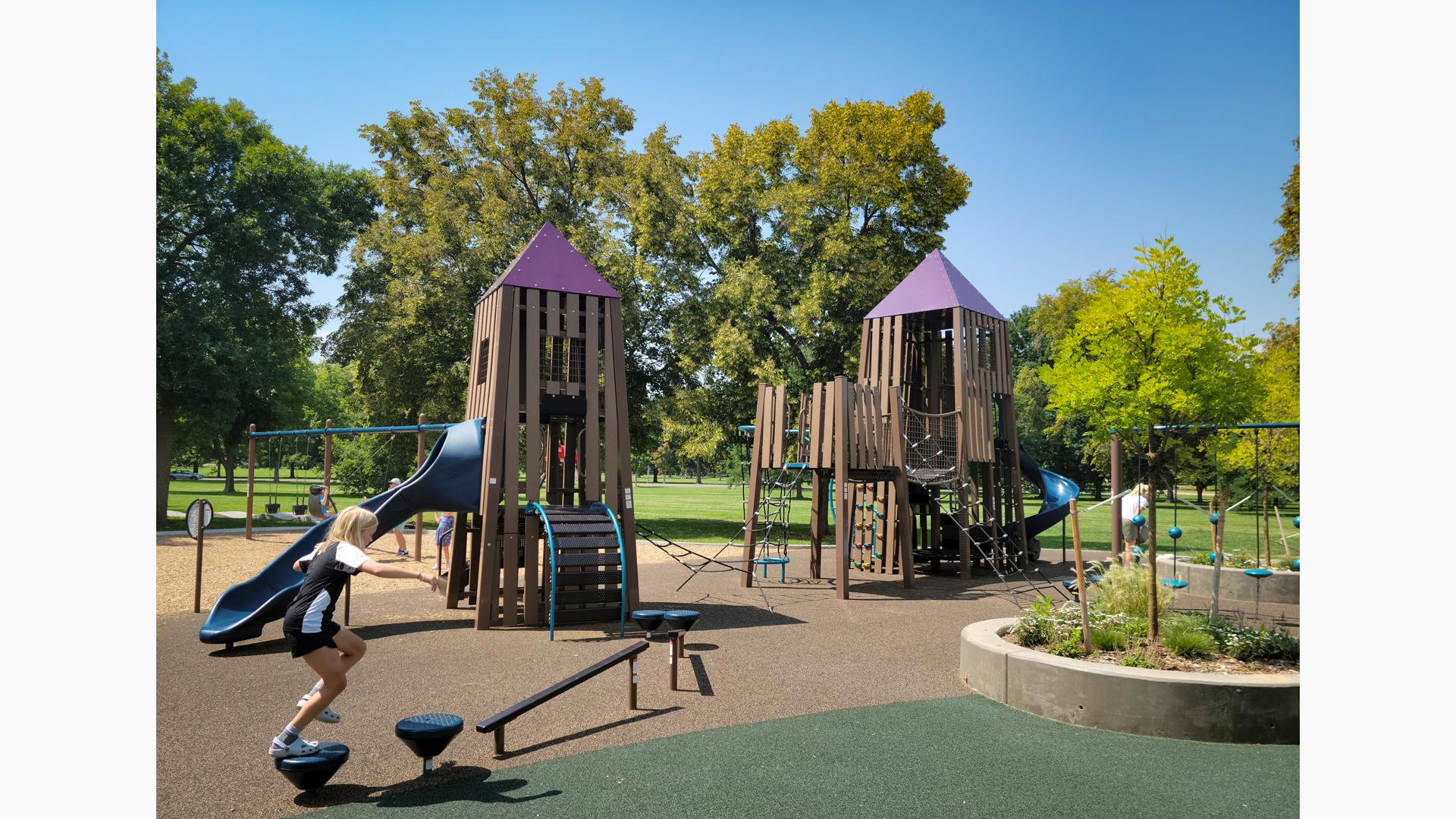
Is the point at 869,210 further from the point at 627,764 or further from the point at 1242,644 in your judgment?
the point at 627,764

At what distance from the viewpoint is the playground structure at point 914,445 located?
15.0 metres

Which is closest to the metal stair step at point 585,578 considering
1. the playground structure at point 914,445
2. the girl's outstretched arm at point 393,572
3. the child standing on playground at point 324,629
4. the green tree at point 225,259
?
the playground structure at point 914,445

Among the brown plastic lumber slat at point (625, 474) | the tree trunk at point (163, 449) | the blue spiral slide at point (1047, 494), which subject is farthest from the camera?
the tree trunk at point (163, 449)

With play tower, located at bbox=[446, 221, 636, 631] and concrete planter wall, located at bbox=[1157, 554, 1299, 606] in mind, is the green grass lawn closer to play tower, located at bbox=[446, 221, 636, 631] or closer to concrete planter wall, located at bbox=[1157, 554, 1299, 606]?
concrete planter wall, located at bbox=[1157, 554, 1299, 606]

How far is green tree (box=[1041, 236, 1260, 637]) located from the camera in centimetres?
810

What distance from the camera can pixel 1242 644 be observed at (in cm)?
717

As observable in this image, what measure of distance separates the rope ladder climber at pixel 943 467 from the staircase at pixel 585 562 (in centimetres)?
573

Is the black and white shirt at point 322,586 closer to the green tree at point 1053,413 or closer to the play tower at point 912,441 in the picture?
the play tower at point 912,441

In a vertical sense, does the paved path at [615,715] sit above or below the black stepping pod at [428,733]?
below

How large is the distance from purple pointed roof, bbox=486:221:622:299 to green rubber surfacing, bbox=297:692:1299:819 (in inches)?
278

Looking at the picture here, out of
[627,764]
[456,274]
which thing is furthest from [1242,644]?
[456,274]

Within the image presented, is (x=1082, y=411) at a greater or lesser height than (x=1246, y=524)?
greater

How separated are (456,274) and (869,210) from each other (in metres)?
12.3
